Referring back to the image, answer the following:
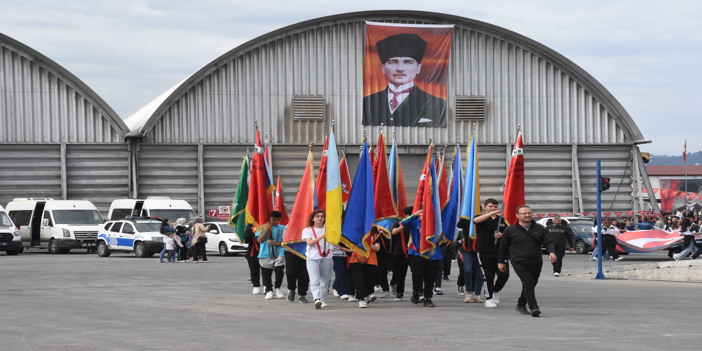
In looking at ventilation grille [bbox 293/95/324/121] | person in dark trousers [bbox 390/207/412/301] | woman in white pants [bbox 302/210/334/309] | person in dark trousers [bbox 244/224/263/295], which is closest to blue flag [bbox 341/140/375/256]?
woman in white pants [bbox 302/210/334/309]

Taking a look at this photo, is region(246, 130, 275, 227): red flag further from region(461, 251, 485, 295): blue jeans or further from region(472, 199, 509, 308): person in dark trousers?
region(472, 199, 509, 308): person in dark trousers

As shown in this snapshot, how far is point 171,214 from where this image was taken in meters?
42.8

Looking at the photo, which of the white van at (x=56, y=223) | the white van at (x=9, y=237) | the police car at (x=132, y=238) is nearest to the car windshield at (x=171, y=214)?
the white van at (x=56, y=223)

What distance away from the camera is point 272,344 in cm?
1228

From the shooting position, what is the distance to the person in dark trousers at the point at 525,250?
52.6 ft

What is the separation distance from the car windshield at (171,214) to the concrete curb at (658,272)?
742 inches

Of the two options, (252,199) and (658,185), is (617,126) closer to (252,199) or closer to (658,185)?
(252,199)

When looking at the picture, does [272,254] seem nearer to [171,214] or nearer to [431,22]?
[171,214]

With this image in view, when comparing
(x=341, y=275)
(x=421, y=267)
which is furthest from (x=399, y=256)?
(x=341, y=275)

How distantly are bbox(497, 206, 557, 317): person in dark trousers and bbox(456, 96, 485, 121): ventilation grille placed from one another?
3293cm

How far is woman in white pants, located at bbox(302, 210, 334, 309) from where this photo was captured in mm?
17906

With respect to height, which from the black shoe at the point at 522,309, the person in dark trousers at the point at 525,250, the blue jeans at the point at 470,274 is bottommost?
the black shoe at the point at 522,309

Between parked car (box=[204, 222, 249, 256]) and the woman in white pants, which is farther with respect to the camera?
parked car (box=[204, 222, 249, 256])

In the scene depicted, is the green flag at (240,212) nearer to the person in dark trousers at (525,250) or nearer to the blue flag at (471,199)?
the blue flag at (471,199)
